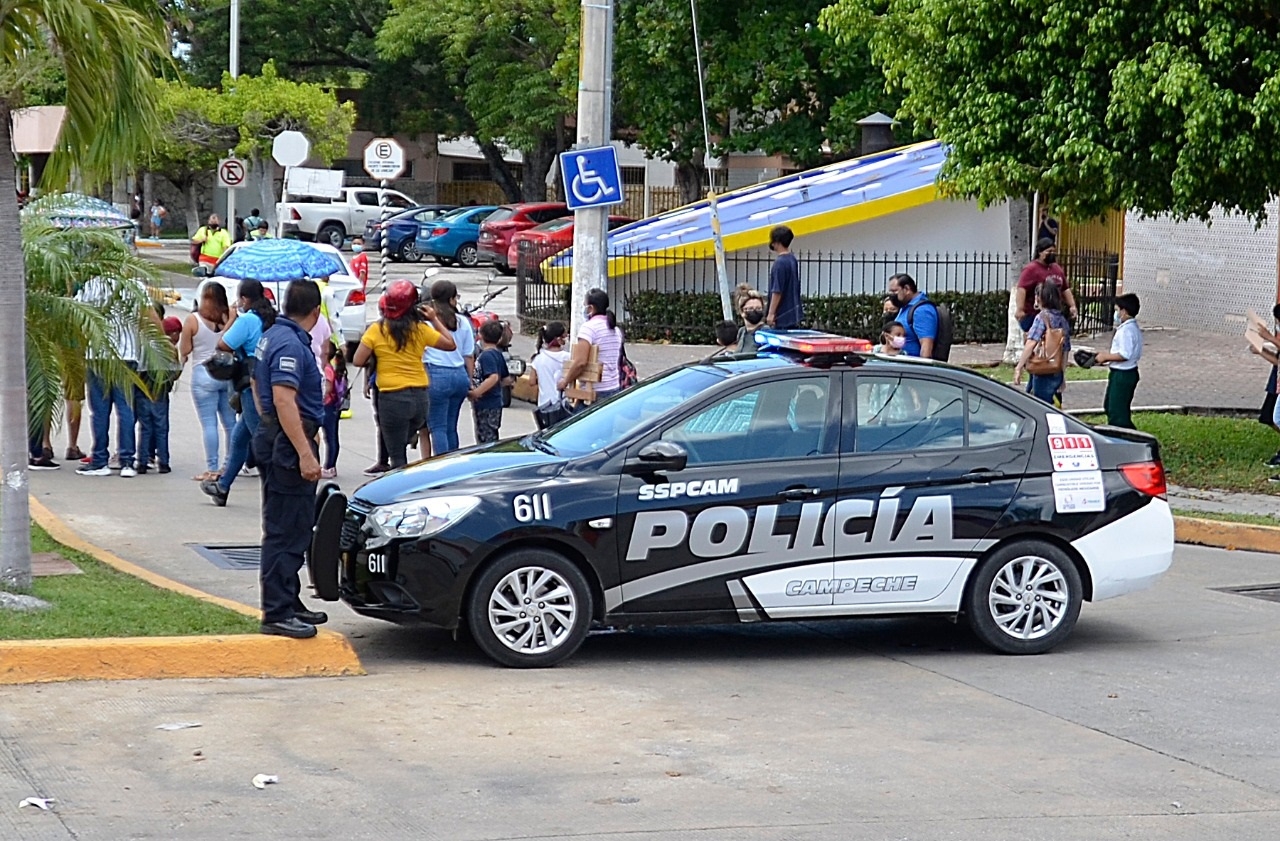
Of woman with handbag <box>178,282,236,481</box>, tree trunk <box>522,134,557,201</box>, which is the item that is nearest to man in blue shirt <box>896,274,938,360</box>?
woman with handbag <box>178,282,236,481</box>

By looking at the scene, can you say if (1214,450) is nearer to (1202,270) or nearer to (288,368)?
(288,368)

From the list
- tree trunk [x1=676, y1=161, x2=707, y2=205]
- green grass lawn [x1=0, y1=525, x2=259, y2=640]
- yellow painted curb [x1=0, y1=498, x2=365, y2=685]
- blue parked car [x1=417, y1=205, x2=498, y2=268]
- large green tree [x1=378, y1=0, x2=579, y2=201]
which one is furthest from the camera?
large green tree [x1=378, y1=0, x2=579, y2=201]

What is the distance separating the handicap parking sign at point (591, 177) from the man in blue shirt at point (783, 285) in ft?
5.10

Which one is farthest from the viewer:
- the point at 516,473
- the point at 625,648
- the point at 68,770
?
the point at 625,648

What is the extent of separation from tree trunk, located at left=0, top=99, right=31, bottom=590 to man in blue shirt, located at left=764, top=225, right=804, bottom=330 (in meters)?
8.32

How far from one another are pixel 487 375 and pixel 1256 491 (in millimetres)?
6514

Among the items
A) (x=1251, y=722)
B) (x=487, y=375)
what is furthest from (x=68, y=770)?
(x=487, y=375)

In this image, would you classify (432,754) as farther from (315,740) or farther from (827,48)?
(827,48)

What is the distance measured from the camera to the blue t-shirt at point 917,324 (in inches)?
559

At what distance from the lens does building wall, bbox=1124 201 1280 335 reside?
84.6 feet

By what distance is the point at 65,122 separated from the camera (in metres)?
8.93

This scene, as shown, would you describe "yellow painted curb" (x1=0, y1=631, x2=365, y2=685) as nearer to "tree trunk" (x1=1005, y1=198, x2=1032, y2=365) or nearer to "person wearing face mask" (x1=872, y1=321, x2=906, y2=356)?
"person wearing face mask" (x1=872, y1=321, x2=906, y2=356)

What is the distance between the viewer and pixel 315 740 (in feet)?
22.9

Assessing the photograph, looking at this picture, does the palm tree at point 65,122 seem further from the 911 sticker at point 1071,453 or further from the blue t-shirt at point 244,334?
the 911 sticker at point 1071,453
